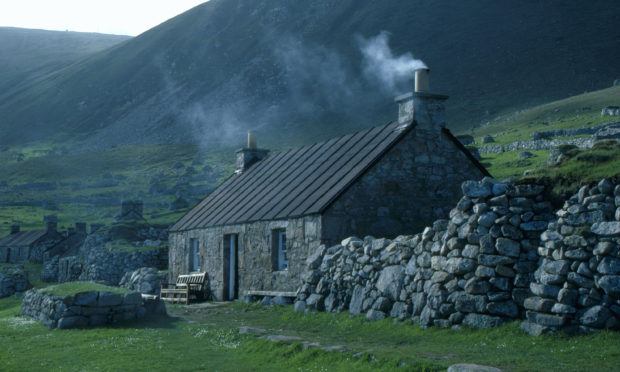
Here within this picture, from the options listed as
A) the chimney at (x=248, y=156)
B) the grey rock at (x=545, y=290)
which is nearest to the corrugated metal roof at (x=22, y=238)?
the chimney at (x=248, y=156)

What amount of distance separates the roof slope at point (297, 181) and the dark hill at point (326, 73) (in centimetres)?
7427

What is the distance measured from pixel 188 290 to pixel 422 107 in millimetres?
11041

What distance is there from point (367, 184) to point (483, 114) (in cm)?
8685

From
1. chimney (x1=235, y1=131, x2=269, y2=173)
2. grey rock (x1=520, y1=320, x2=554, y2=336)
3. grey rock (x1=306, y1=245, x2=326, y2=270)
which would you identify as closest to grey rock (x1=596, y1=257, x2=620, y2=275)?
grey rock (x1=520, y1=320, x2=554, y2=336)

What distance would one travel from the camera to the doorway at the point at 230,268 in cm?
2330

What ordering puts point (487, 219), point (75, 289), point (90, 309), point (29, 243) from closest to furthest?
point (487, 219)
point (90, 309)
point (75, 289)
point (29, 243)

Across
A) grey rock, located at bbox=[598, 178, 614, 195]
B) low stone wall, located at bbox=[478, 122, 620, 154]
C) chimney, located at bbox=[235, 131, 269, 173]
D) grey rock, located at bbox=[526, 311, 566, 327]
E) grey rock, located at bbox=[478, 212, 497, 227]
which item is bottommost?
grey rock, located at bbox=[526, 311, 566, 327]

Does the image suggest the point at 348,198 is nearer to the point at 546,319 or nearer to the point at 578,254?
the point at 546,319

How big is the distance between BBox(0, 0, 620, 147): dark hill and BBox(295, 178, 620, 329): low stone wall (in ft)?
281

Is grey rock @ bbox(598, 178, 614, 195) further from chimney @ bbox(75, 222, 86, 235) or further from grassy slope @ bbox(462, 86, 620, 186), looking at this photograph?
chimney @ bbox(75, 222, 86, 235)

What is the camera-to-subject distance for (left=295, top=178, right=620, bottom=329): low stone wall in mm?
10797

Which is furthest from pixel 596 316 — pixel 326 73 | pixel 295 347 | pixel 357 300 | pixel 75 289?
pixel 326 73

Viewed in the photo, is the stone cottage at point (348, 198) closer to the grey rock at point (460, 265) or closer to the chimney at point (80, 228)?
the grey rock at point (460, 265)

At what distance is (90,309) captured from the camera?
16.3 meters
